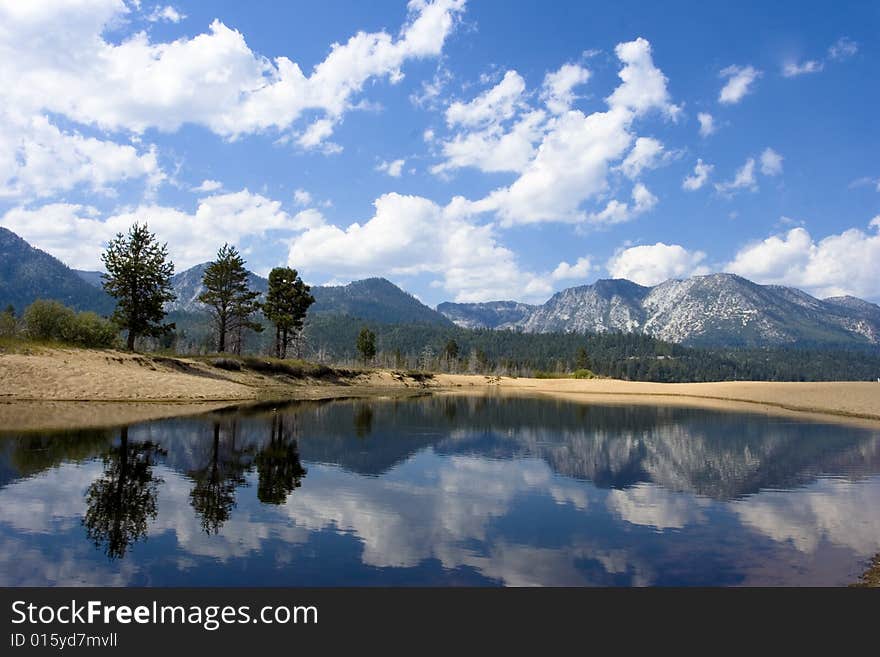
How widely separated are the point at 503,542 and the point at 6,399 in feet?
158

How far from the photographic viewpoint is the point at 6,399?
45594 millimetres

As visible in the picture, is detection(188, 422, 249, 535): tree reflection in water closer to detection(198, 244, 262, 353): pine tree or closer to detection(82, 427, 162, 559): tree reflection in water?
detection(82, 427, 162, 559): tree reflection in water

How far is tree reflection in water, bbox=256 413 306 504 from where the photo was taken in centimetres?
2120

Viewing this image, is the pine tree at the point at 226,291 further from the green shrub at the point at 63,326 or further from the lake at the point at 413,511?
the lake at the point at 413,511

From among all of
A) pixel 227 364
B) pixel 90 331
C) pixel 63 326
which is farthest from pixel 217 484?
pixel 63 326

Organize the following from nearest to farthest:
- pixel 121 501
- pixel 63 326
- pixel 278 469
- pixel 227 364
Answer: pixel 121 501 → pixel 278 469 → pixel 227 364 → pixel 63 326

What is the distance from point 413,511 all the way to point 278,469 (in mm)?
9286

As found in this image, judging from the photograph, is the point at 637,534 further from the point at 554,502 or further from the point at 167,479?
the point at 167,479

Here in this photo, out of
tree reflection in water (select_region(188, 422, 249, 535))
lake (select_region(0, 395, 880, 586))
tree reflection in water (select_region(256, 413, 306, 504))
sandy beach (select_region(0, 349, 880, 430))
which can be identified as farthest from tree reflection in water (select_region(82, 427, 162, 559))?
sandy beach (select_region(0, 349, 880, 430))

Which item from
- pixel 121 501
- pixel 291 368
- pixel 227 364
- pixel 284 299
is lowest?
pixel 121 501

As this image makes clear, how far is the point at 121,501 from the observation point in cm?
1888

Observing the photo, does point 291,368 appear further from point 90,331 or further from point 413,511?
point 413,511

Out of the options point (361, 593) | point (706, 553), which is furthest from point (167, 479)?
point (706, 553)

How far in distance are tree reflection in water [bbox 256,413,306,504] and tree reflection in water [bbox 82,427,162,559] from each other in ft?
13.2
